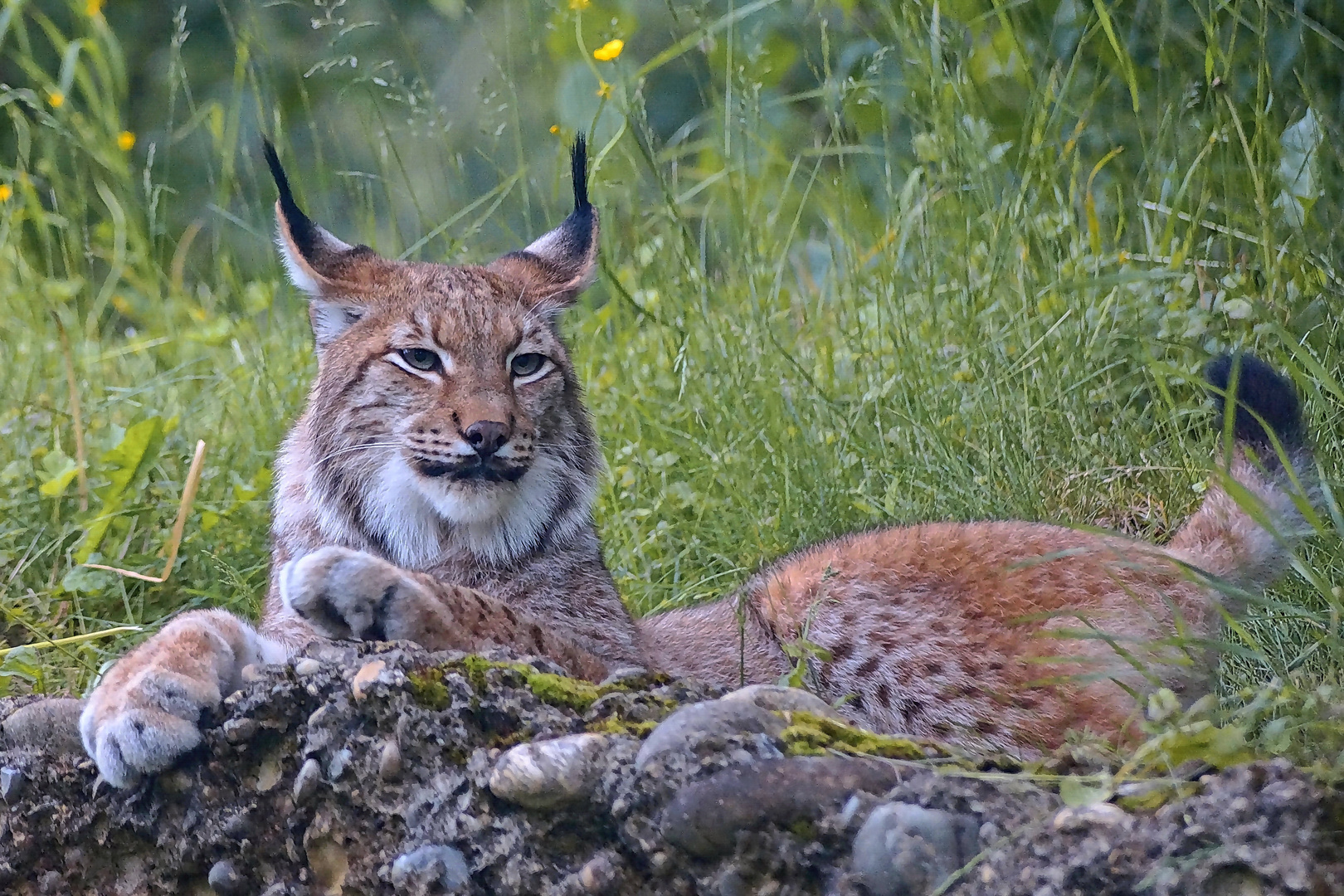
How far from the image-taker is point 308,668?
245cm

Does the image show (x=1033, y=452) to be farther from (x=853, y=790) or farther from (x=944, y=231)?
(x=853, y=790)

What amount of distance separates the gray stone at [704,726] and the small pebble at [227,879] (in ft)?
2.43

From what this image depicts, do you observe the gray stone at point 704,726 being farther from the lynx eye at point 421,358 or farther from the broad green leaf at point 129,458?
the broad green leaf at point 129,458

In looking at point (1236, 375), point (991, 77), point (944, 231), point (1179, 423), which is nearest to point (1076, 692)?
point (1236, 375)

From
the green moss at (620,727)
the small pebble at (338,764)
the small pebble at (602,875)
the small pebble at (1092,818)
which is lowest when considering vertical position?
the small pebble at (602,875)

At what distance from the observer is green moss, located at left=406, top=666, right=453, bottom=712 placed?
7.64 ft

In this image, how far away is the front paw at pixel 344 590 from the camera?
8.77 feet

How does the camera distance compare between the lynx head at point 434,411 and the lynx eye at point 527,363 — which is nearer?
the lynx head at point 434,411

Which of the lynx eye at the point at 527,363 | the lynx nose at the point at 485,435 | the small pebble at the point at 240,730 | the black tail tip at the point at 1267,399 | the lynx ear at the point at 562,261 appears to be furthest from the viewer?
the lynx ear at the point at 562,261

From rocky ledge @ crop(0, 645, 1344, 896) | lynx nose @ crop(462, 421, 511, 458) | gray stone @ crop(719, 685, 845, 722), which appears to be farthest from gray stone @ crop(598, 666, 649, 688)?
lynx nose @ crop(462, 421, 511, 458)

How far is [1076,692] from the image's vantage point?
301 cm

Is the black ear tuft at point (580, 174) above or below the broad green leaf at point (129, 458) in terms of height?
above

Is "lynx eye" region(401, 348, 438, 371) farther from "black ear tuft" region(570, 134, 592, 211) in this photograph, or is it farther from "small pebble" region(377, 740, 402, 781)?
"small pebble" region(377, 740, 402, 781)

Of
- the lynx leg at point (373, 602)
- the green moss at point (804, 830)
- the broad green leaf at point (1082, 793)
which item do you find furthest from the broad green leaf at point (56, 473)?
the broad green leaf at point (1082, 793)
